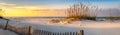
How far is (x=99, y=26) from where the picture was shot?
519 centimetres

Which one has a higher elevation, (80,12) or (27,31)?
(80,12)

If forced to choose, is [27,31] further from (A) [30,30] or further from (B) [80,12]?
(B) [80,12]

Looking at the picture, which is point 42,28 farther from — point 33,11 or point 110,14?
point 110,14

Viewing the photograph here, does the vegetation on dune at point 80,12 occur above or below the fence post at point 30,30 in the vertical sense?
above

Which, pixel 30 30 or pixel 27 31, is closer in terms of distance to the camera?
pixel 30 30

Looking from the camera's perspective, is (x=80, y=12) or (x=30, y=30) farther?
(x=80, y=12)

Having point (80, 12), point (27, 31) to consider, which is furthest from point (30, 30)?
point (80, 12)

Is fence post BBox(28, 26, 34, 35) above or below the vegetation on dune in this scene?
below

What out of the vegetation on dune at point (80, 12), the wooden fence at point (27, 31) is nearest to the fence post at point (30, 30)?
the wooden fence at point (27, 31)

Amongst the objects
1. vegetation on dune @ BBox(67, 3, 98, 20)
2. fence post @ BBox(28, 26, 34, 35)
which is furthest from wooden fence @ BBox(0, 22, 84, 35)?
vegetation on dune @ BBox(67, 3, 98, 20)

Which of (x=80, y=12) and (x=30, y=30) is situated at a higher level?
(x=80, y=12)

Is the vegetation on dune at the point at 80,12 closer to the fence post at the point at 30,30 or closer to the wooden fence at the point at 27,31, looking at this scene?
the wooden fence at the point at 27,31

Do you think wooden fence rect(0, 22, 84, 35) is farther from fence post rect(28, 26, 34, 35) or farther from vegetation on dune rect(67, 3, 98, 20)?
vegetation on dune rect(67, 3, 98, 20)

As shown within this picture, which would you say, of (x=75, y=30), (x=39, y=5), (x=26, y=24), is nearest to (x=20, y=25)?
(x=26, y=24)
